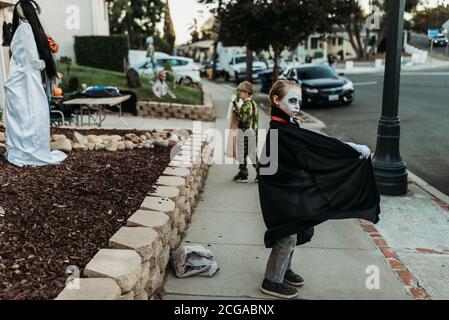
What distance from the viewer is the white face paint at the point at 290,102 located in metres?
3.53

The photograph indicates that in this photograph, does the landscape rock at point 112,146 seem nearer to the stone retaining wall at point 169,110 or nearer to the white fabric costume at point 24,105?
the white fabric costume at point 24,105

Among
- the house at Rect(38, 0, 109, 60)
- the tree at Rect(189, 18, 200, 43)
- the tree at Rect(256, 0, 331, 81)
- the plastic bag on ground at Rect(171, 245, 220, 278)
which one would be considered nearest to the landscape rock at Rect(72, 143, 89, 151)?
the plastic bag on ground at Rect(171, 245, 220, 278)

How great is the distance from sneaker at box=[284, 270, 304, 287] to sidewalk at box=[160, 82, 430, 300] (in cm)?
7

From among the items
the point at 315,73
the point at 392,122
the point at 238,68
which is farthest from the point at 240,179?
the point at 238,68

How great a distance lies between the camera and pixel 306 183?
11.4 ft

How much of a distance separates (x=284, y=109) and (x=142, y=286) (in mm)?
1628

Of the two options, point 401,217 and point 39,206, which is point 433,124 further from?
point 39,206

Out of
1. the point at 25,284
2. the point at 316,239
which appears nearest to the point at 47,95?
the point at 25,284

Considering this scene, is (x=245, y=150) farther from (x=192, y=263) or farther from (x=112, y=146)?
(x=192, y=263)

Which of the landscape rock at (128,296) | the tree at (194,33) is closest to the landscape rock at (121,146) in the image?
the landscape rock at (128,296)

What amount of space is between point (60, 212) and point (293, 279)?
2.05 metres

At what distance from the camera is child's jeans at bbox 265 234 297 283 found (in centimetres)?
356

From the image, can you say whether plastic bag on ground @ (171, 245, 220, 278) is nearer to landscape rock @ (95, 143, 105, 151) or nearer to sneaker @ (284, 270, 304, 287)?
sneaker @ (284, 270, 304, 287)

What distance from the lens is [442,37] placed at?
23.8 feet
